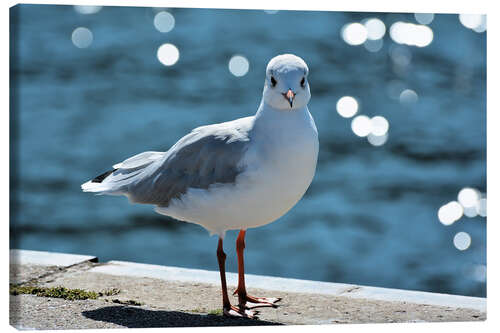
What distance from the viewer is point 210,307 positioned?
579cm

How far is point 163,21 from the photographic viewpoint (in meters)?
7.57

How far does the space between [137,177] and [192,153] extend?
45cm

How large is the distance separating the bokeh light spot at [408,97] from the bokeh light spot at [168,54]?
2.26 meters

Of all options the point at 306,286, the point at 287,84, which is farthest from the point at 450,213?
the point at 287,84

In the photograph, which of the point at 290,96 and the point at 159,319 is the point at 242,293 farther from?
the point at 290,96

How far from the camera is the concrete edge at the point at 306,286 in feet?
19.5

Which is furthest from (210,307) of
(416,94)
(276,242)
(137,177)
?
(416,94)

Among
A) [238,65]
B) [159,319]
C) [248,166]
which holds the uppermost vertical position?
[238,65]

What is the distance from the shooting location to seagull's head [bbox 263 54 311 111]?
205 inches

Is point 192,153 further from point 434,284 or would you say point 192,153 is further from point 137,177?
point 434,284

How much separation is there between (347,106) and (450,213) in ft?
4.73

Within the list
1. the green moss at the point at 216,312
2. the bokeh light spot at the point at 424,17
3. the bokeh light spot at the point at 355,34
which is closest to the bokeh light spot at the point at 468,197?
the bokeh light spot at the point at 355,34

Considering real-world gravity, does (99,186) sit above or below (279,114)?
below

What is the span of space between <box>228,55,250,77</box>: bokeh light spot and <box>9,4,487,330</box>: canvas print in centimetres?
2
